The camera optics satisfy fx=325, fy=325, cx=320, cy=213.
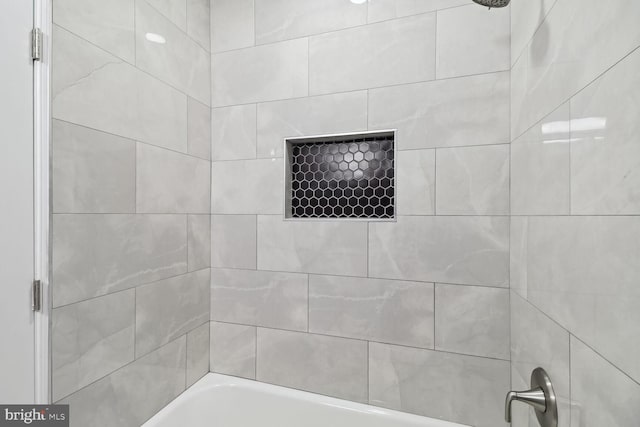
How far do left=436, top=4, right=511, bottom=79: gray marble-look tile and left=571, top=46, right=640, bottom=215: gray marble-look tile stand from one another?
0.66 metres

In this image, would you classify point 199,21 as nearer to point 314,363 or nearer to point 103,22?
point 103,22

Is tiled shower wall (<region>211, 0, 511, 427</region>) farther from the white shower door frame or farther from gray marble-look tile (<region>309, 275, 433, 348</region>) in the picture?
the white shower door frame

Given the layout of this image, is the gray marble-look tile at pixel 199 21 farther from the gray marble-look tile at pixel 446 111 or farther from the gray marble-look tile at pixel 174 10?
the gray marble-look tile at pixel 446 111

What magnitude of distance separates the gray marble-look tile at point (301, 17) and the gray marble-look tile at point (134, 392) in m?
1.58

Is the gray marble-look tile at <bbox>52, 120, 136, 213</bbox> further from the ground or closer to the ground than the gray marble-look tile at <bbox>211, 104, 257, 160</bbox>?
closer to the ground

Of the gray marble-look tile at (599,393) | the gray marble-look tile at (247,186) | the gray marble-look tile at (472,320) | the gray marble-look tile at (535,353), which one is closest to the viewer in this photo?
the gray marble-look tile at (599,393)

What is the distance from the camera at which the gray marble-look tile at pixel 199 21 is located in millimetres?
1607

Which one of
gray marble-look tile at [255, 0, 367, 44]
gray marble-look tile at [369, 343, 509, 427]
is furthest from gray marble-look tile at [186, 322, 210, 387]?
gray marble-look tile at [255, 0, 367, 44]

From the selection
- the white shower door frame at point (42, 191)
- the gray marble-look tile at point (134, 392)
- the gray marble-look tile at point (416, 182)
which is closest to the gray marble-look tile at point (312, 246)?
the gray marble-look tile at point (416, 182)

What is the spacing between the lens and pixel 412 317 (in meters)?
1.42

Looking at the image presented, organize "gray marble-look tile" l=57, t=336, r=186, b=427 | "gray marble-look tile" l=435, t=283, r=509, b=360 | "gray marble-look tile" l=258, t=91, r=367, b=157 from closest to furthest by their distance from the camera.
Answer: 1. "gray marble-look tile" l=57, t=336, r=186, b=427
2. "gray marble-look tile" l=435, t=283, r=509, b=360
3. "gray marble-look tile" l=258, t=91, r=367, b=157

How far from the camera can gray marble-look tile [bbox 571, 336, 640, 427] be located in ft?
1.76

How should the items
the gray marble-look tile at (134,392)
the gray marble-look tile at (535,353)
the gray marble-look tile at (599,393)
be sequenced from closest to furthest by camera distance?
the gray marble-look tile at (599,393), the gray marble-look tile at (535,353), the gray marble-look tile at (134,392)

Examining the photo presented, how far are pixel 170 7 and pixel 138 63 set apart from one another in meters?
0.38
